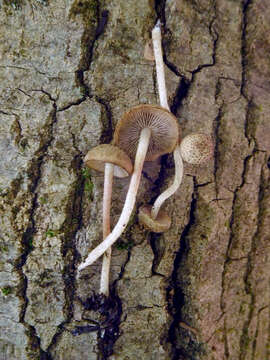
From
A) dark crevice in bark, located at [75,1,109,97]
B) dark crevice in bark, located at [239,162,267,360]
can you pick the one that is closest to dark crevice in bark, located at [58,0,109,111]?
dark crevice in bark, located at [75,1,109,97]

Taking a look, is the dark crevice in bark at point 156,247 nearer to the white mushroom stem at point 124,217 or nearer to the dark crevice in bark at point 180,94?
the white mushroom stem at point 124,217

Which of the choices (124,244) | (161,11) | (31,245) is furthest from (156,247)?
(161,11)

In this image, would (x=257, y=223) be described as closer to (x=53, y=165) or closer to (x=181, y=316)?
(x=181, y=316)

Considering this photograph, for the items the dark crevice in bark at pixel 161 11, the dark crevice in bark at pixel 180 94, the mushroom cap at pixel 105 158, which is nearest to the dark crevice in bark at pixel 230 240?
the dark crevice in bark at pixel 180 94

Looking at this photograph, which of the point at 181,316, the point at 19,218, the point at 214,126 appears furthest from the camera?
the point at 214,126

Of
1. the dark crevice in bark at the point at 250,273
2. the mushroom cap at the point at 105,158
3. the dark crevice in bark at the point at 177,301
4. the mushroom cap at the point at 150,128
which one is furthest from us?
the dark crevice in bark at the point at 250,273

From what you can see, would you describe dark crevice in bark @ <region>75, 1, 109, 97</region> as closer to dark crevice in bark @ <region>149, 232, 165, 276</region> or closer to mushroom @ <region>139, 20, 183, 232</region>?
mushroom @ <region>139, 20, 183, 232</region>

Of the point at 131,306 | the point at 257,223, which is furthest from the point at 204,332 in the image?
the point at 257,223

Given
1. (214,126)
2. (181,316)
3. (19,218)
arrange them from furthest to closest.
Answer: (214,126), (181,316), (19,218)
